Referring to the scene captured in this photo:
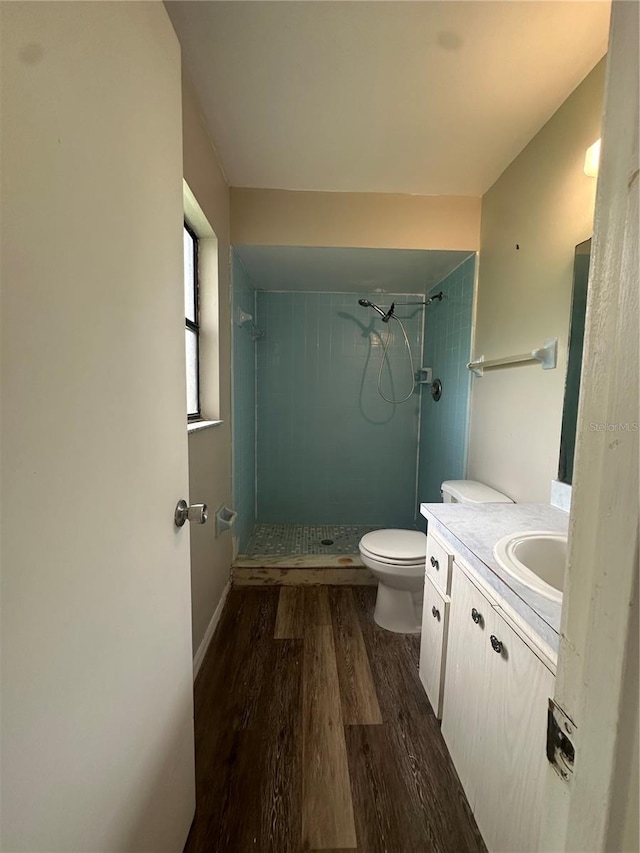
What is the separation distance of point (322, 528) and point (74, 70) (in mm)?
2922

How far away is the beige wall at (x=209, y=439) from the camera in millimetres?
1377

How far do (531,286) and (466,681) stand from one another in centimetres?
161

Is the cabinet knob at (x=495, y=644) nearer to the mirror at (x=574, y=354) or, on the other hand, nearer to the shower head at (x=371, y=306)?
the mirror at (x=574, y=354)

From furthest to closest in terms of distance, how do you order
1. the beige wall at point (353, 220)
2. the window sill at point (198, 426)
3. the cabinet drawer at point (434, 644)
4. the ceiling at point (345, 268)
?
the ceiling at point (345, 268) < the beige wall at point (353, 220) < the window sill at point (198, 426) < the cabinet drawer at point (434, 644)

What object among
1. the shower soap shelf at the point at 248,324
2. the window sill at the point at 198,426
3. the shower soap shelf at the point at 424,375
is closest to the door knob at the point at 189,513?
the window sill at the point at 198,426

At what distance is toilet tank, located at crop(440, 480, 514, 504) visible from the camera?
1.64 metres

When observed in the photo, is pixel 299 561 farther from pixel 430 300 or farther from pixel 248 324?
pixel 430 300

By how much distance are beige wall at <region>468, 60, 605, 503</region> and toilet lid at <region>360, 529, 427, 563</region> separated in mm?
525

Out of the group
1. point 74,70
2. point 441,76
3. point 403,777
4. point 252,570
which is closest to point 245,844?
point 403,777

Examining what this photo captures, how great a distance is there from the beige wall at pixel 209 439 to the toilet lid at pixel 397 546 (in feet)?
2.73

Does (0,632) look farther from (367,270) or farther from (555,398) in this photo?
(367,270)

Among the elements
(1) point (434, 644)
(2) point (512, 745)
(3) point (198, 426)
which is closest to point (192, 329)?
(3) point (198, 426)

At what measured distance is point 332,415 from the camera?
3023 millimetres

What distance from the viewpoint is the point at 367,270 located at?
7.79 feet
